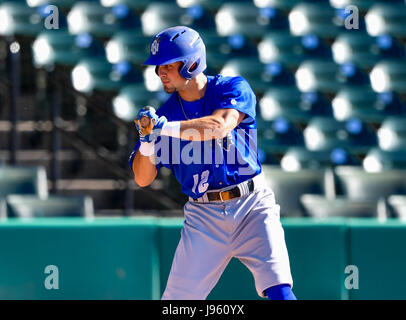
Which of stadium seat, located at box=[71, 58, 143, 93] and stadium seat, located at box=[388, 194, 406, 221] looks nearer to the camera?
stadium seat, located at box=[388, 194, 406, 221]

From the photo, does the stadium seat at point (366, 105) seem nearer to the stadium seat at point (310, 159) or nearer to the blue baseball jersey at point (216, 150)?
the stadium seat at point (310, 159)

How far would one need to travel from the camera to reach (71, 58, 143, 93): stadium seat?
6.99 metres

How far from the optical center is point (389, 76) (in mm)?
7621

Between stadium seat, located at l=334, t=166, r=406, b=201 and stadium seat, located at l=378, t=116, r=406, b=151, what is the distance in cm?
109

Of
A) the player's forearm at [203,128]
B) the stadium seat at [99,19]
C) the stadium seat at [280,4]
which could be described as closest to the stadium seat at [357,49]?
the stadium seat at [280,4]

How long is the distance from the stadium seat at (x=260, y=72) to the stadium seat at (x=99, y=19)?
1064 mm

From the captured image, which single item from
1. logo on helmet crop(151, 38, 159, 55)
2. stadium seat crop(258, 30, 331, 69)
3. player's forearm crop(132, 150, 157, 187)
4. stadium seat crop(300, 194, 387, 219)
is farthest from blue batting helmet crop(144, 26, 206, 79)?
stadium seat crop(258, 30, 331, 69)

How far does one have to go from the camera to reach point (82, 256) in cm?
398

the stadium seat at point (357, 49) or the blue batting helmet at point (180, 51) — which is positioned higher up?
the stadium seat at point (357, 49)

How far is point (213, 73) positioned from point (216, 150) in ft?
14.3

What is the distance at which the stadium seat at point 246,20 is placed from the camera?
7.74 meters

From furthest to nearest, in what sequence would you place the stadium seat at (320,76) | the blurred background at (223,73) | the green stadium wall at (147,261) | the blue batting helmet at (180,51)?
the stadium seat at (320,76)
the blurred background at (223,73)
the green stadium wall at (147,261)
the blue batting helmet at (180,51)

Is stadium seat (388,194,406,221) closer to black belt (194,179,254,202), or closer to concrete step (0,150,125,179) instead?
black belt (194,179,254,202)

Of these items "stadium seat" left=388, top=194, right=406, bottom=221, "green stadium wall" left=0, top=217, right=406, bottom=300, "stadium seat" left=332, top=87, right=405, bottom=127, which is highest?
"stadium seat" left=332, top=87, right=405, bottom=127
